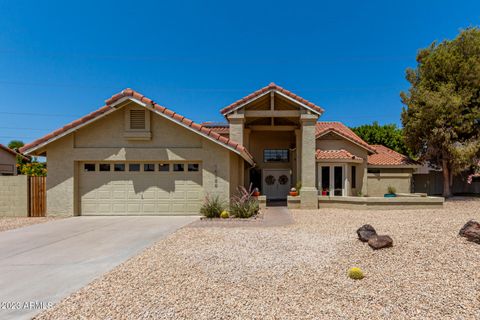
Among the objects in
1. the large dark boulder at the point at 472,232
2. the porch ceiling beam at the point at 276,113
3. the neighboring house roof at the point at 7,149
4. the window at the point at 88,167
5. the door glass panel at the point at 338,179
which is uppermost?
the porch ceiling beam at the point at 276,113

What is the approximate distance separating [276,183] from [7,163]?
2595 cm

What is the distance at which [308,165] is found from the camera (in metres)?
14.1

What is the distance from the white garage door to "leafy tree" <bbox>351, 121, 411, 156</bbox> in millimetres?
26892

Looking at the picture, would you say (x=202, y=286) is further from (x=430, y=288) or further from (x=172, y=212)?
(x=172, y=212)

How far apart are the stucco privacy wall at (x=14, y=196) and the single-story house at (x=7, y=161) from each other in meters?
15.5

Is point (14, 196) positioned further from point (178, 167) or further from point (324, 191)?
point (324, 191)

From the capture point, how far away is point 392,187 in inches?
729

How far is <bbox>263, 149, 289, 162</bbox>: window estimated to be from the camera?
65.4ft

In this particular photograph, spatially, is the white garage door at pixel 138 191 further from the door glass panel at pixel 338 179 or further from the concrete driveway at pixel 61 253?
the door glass panel at pixel 338 179

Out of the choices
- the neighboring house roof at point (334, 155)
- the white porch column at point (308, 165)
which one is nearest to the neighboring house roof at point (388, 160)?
the neighboring house roof at point (334, 155)

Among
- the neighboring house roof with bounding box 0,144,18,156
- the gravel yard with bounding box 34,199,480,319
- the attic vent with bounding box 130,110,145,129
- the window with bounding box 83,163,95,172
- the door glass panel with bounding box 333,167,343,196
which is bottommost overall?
the gravel yard with bounding box 34,199,480,319

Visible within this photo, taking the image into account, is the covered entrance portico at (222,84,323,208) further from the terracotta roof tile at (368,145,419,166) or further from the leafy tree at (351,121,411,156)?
the leafy tree at (351,121,411,156)

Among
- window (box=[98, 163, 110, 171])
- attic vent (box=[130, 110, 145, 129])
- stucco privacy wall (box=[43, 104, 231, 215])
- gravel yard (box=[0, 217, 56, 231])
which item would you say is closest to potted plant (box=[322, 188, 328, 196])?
stucco privacy wall (box=[43, 104, 231, 215])

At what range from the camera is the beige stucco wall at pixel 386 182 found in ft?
60.7
